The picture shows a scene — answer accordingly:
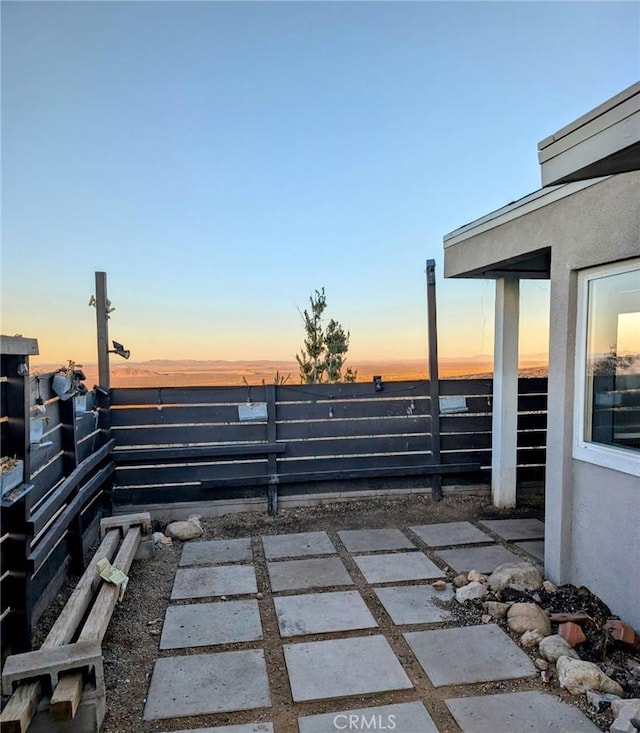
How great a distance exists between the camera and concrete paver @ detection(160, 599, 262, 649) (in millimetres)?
2463

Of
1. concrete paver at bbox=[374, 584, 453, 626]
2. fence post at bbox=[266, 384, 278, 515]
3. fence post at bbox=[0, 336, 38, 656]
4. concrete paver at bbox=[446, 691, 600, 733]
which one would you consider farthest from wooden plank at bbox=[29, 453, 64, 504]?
concrete paver at bbox=[446, 691, 600, 733]

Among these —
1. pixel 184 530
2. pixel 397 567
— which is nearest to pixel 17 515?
pixel 184 530

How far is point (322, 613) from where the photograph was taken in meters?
2.74

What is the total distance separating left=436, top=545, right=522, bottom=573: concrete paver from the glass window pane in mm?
1202

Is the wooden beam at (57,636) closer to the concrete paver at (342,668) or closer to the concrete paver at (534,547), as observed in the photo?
the concrete paver at (342,668)

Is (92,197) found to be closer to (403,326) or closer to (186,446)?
(186,446)

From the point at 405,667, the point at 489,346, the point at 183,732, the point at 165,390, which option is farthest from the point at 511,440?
the point at 183,732

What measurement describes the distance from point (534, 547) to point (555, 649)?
1596 millimetres

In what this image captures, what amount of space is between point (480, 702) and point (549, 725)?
258 mm

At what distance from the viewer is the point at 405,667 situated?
2.21m

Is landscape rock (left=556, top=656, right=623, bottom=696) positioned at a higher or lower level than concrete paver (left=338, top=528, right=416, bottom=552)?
higher

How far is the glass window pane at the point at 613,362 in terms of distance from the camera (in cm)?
264

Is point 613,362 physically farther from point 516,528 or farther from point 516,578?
point 516,528

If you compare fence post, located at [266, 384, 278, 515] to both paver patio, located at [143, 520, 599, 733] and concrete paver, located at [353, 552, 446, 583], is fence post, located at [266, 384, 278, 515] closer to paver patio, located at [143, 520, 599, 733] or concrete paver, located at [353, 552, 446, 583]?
paver patio, located at [143, 520, 599, 733]
